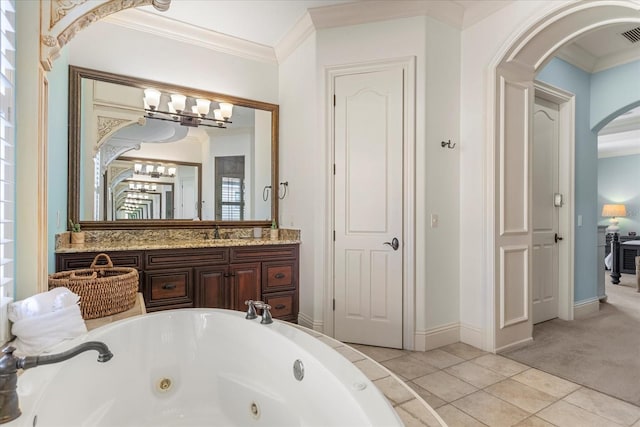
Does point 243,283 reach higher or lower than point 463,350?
higher

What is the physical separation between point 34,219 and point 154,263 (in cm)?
122

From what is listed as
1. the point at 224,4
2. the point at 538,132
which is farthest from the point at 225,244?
the point at 538,132

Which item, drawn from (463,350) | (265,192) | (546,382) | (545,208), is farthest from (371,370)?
(545,208)

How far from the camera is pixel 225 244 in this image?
292 cm

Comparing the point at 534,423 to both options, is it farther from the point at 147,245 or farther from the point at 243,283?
the point at 147,245

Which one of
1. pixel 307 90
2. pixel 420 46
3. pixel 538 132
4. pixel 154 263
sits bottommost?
pixel 154 263

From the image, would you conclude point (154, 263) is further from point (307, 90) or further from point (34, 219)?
point (307, 90)

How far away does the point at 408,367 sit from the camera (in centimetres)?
247

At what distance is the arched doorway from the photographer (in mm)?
2678

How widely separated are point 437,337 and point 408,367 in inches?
19.5

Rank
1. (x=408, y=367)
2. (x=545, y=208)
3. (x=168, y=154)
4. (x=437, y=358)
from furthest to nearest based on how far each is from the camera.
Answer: (x=545, y=208) → (x=168, y=154) → (x=437, y=358) → (x=408, y=367)

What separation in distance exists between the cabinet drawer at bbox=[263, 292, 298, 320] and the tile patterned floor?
3.01 ft

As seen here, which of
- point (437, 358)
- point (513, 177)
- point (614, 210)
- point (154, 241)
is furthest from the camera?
point (614, 210)

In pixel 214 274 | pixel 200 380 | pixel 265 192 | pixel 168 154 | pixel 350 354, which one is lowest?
pixel 200 380
